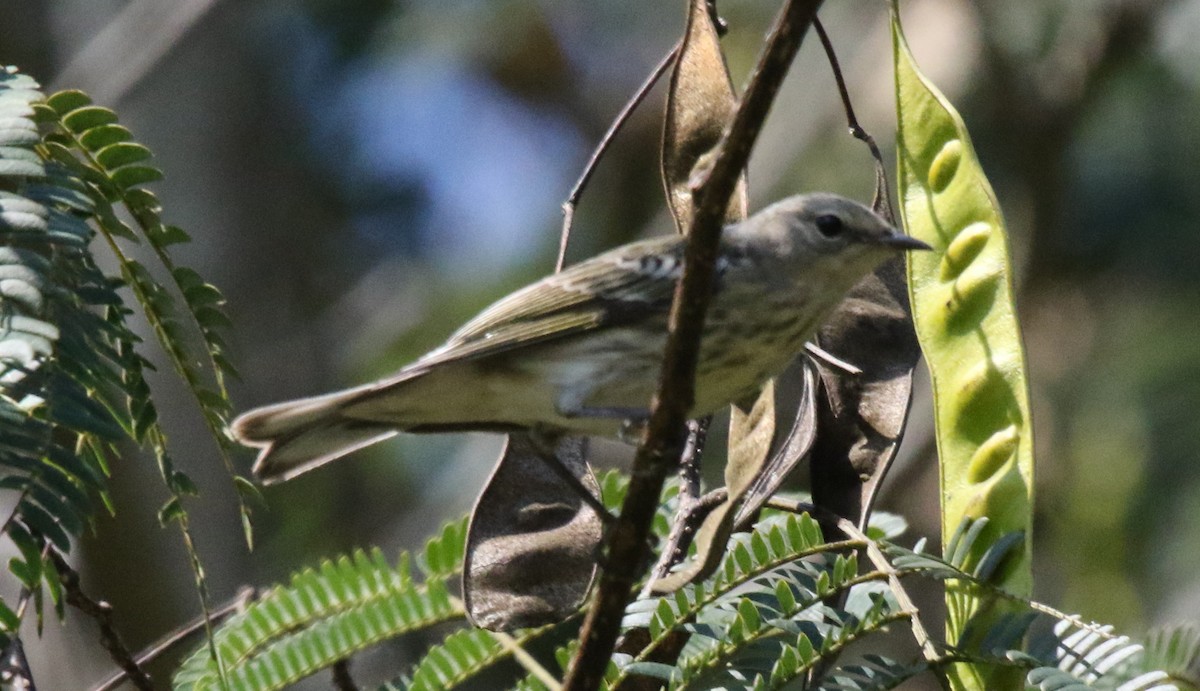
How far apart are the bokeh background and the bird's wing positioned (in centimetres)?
360

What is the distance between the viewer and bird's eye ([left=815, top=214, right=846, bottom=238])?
2.80 meters

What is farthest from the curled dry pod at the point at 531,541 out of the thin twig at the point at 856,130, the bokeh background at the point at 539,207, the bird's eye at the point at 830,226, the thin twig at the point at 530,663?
the bokeh background at the point at 539,207

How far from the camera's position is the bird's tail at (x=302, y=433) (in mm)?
2551

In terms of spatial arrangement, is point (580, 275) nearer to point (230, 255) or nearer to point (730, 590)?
point (730, 590)

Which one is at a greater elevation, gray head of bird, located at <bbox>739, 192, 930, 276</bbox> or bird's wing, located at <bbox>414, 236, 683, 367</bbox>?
gray head of bird, located at <bbox>739, 192, 930, 276</bbox>

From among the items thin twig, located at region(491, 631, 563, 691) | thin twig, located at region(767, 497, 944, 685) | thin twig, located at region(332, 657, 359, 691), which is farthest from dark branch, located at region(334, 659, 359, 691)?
thin twig, located at region(767, 497, 944, 685)

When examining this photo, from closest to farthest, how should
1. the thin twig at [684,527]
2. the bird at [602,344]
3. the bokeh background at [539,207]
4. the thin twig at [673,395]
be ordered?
the thin twig at [673,395] → the thin twig at [684,527] → the bird at [602,344] → the bokeh background at [539,207]

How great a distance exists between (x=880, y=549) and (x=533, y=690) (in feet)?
2.05

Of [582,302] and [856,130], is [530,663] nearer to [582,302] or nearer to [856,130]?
[582,302]

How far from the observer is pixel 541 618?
2557mm

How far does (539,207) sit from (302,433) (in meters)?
6.46

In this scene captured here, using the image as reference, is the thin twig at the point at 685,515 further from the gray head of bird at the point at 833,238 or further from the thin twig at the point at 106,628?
the thin twig at the point at 106,628

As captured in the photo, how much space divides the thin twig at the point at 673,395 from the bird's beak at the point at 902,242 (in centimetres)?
85

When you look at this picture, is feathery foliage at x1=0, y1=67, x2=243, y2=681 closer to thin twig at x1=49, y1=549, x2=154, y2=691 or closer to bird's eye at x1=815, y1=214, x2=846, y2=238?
thin twig at x1=49, y1=549, x2=154, y2=691
